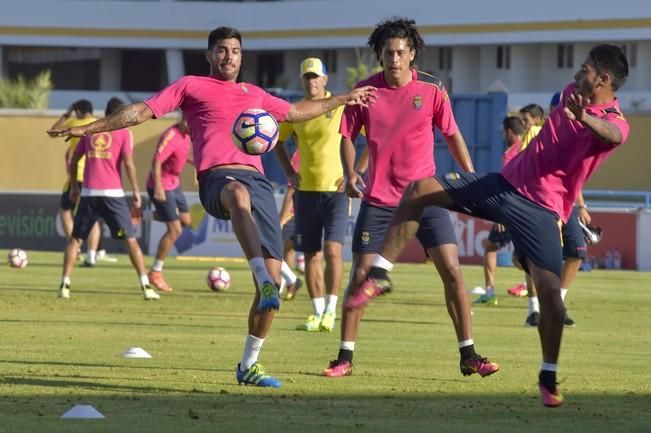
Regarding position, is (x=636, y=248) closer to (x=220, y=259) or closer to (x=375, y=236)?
(x=220, y=259)

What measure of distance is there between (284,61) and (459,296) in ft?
221

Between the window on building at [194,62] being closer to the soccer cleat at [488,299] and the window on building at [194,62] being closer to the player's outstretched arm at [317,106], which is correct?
the soccer cleat at [488,299]

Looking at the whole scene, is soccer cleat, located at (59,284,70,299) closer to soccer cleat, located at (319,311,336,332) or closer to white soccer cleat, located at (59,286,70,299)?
white soccer cleat, located at (59,286,70,299)

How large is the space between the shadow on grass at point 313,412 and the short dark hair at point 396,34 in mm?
2558

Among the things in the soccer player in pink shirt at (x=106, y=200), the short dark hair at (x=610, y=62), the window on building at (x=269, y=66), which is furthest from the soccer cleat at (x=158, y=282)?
the window on building at (x=269, y=66)

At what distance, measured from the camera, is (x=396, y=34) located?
36.8 ft

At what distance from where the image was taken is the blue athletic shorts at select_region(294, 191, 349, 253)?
15289mm

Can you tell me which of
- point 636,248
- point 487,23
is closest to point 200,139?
point 636,248

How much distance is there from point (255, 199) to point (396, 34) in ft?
5.33

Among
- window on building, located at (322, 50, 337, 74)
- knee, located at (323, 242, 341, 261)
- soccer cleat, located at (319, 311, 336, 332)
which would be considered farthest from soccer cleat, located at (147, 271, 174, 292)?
window on building, located at (322, 50, 337, 74)

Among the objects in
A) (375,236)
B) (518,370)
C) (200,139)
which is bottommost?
(518,370)

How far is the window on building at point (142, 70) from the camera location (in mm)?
79812

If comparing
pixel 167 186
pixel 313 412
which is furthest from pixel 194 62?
pixel 313 412

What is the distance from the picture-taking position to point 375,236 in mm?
11375
